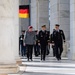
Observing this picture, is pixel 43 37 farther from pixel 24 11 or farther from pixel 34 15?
pixel 24 11

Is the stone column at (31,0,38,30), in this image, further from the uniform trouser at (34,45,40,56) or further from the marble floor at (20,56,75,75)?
the marble floor at (20,56,75,75)

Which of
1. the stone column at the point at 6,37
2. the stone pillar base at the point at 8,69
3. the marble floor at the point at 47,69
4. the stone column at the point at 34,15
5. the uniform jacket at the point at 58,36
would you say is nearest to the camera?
the stone pillar base at the point at 8,69

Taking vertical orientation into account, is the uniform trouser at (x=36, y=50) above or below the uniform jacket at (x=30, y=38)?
below

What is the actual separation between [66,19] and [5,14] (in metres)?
17.3

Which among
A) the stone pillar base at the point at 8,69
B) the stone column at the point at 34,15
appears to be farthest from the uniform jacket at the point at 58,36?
the stone column at the point at 34,15

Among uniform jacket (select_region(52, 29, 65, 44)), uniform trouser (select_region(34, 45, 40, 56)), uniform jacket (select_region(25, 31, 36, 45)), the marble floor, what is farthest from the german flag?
the marble floor

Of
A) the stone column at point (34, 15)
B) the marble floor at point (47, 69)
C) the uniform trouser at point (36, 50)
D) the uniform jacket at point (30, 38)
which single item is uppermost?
the stone column at point (34, 15)

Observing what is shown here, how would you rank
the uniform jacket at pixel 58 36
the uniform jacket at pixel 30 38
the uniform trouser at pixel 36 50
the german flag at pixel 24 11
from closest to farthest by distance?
1. the uniform jacket at pixel 30 38
2. the uniform jacket at pixel 58 36
3. the uniform trouser at pixel 36 50
4. the german flag at pixel 24 11

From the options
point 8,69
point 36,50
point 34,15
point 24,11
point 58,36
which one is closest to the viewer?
point 8,69

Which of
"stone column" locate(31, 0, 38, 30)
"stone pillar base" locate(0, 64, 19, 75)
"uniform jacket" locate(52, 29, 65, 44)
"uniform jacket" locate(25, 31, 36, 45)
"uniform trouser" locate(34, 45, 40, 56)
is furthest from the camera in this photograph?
"stone column" locate(31, 0, 38, 30)

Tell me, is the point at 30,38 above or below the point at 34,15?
below

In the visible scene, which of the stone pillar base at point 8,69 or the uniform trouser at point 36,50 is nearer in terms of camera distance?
the stone pillar base at point 8,69

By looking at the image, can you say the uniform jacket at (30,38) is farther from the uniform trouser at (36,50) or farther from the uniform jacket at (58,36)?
the uniform trouser at (36,50)

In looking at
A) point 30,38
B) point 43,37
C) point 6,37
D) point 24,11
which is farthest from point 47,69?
point 24,11
